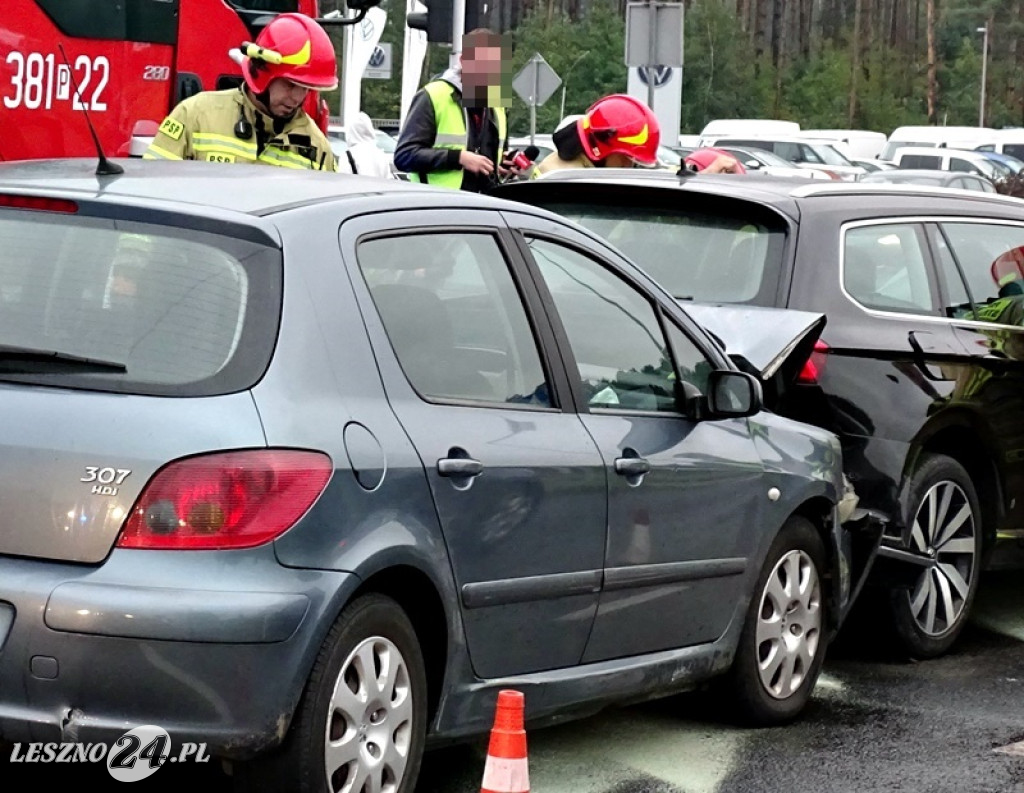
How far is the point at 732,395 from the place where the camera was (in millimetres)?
5488

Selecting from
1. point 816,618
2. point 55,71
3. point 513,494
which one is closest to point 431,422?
point 513,494

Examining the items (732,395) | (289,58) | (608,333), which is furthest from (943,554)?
(289,58)

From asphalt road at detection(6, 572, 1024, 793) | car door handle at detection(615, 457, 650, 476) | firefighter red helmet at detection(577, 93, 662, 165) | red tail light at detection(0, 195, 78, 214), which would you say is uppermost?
firefighter red helmet at detection(577, 93, 662, 165)

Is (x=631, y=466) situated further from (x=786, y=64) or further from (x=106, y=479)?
(x=786, y=64)

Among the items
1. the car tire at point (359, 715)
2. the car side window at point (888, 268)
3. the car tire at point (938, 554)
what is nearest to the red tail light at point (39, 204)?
the car tire at point (359, 715)

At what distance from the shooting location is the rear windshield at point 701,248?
679cm

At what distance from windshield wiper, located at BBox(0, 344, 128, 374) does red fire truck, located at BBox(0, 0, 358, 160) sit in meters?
4.32

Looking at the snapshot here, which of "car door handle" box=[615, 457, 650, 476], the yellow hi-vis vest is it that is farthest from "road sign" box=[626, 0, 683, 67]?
"car door handle" box=[615, 457, 650, 476]

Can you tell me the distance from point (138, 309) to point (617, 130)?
5241 mm

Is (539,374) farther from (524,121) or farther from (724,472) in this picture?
(524,121)

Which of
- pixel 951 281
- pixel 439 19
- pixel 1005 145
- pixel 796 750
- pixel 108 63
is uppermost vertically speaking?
pixel 439 19

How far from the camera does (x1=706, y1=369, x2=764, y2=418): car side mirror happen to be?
17.9 feet

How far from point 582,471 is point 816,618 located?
1.55 m

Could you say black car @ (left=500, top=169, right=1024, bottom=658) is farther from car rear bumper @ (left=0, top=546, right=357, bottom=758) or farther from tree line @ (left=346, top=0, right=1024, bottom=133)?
tree line @ (left=346, top=0, right=1024, bottom=133)
